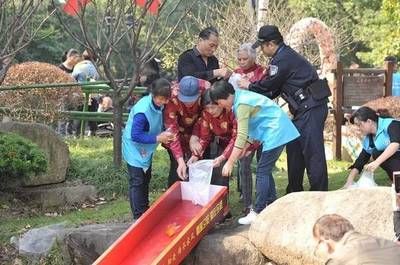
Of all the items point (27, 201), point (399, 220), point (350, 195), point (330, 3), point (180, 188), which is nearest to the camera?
point (399, 220)

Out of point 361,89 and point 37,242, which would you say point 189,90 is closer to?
point 37,242

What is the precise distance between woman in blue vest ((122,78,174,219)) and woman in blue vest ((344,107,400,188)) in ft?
6.09

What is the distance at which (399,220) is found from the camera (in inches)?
203

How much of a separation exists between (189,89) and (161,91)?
225 millimetres

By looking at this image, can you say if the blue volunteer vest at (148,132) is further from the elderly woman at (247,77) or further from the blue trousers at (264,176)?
the blue trousers at (264,176)

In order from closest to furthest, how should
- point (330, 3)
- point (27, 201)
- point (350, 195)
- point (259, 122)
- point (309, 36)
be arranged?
1. point (350, 195)
2. point (259, 122)
3. point (27, 201)
4. point (309, 36)
5. point (330, 3)

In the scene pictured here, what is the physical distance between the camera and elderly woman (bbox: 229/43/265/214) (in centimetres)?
637

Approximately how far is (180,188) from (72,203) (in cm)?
224

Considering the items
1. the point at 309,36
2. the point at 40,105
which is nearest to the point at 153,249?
the point at 40,105

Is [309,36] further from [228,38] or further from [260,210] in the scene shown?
[260,210]

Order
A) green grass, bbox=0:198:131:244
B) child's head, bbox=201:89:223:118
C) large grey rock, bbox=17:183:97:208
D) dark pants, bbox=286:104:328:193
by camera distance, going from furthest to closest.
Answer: large grey rock, bbox=17:183:97:208, green grass, bbox=0:198:131:244, dark pants, bbox=286:104:328:193, child's head, bbox=201:89:223:118

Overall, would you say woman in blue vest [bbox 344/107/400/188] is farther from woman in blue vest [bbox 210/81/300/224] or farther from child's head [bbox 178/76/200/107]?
child's head [bbox 178/76/200/107]

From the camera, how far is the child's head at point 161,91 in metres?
5.87

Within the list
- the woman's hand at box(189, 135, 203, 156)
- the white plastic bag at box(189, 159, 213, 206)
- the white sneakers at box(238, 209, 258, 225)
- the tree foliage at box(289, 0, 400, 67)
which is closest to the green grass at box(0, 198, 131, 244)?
the white plastic bag at box(189, 159, 213, 206)
